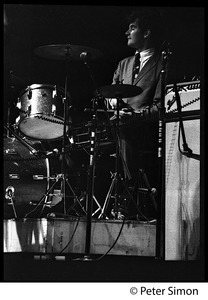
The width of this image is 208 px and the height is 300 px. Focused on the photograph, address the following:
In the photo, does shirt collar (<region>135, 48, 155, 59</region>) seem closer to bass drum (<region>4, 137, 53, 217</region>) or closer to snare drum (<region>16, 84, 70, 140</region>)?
snare drum (<region>16, 84, 70, 140</region>)

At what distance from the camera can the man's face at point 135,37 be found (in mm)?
4056

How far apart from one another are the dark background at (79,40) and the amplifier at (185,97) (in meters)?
0.08

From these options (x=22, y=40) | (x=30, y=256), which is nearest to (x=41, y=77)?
(x=22, y=40)

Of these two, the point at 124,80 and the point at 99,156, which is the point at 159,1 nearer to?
the point at 124,80

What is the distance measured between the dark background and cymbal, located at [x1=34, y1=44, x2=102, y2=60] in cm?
3

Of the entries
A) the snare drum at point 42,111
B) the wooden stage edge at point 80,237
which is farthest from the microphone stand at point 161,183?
the snare drum at point 42,111

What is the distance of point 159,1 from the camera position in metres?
3.74

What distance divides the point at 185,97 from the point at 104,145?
65 cm

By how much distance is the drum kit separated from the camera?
389 centimetres

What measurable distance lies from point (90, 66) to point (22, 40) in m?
0.50

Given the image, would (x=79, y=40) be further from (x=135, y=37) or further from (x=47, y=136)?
(x=47, y=136)

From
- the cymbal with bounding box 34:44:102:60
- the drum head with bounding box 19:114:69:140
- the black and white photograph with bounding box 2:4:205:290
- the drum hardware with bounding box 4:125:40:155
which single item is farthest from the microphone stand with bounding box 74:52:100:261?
the drum hardware with bounding box 4:125:40:155

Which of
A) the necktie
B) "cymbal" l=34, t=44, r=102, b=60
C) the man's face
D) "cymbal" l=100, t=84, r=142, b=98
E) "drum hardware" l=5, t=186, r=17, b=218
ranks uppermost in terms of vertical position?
the man's face

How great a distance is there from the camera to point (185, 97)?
3652 mm
